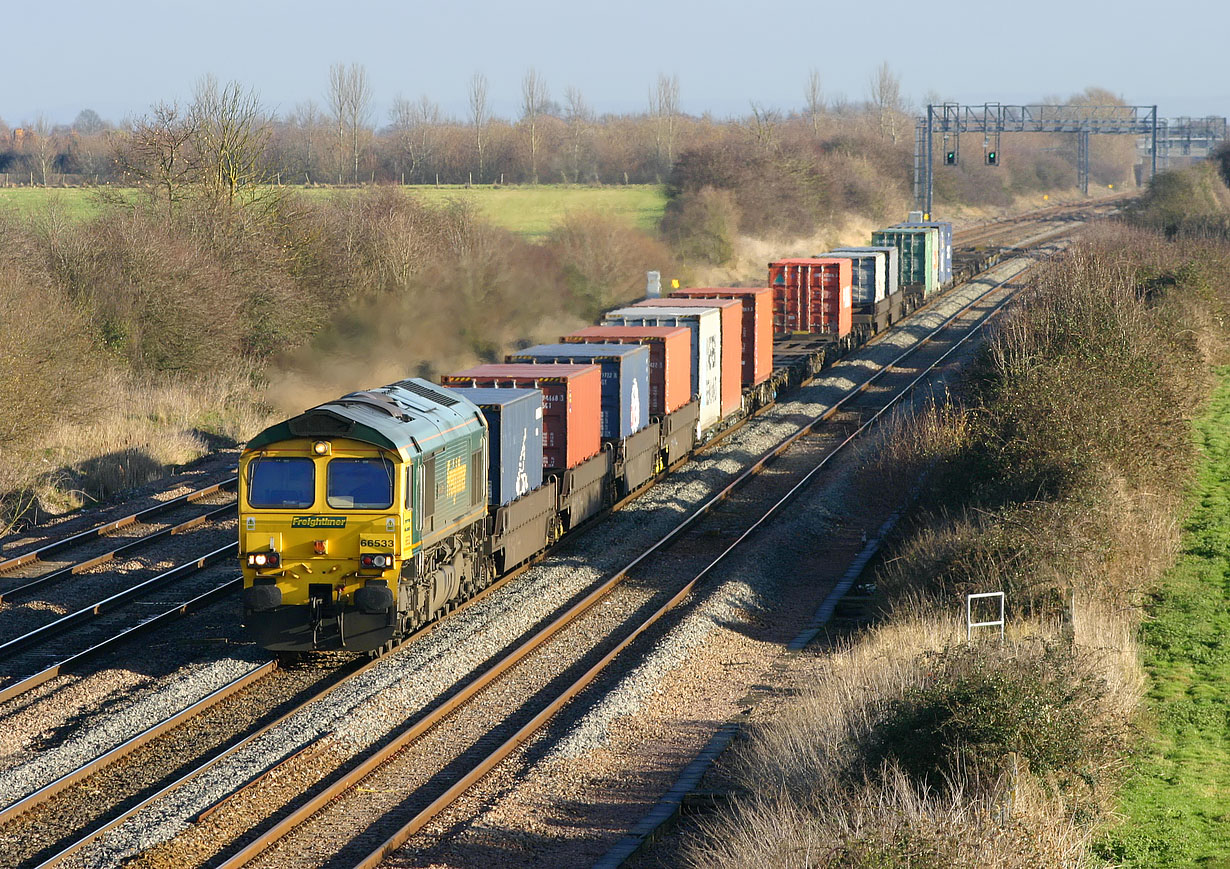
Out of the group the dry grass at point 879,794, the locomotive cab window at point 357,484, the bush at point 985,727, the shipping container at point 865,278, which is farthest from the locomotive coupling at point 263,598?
the shipping container at point 865,278

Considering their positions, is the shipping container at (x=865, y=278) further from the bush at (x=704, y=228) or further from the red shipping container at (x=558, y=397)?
the red shipping container at (x=558, y=397)

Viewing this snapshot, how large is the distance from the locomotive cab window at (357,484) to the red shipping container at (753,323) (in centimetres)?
2007

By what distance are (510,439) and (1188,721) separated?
9462 mm

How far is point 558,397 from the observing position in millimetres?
21109

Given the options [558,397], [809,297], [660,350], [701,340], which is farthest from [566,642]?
[809,297]

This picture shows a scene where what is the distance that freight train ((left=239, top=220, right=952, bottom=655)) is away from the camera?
15.4 meters

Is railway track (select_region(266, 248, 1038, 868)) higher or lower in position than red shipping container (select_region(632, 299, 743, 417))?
lower

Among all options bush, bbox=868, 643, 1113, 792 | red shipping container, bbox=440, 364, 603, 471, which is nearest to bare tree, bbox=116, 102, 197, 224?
red shipping container, bbox=440, 364, 603, 471

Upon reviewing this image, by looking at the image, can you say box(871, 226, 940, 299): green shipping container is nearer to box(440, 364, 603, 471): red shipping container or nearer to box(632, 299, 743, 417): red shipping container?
box(632, 299, 743, 417): red shipping container

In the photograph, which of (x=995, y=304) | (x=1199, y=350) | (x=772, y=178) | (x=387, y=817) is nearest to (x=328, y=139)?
(x=772, y=178)

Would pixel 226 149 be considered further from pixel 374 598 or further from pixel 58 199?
pixel 374 598

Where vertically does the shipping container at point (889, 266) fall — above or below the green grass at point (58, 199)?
below

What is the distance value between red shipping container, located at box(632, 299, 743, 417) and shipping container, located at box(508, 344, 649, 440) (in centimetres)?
629

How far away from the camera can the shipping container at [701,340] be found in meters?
28.7
